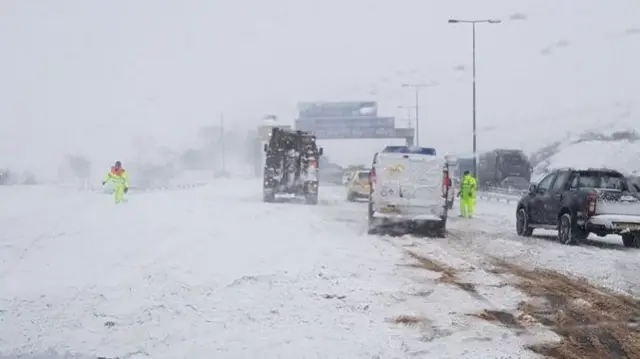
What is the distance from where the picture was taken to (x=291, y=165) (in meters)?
35.3

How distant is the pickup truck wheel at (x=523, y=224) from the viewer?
20069mm

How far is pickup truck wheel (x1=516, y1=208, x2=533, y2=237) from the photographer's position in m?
20.1

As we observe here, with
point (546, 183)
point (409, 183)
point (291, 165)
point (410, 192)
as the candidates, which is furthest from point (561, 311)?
point (291, 165)

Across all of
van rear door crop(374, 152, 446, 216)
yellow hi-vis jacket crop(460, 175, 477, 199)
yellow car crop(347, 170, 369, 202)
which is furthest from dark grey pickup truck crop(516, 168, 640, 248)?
yellow car crop(347, 170, 369, 202)

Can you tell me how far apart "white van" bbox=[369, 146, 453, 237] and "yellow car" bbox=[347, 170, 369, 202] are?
17.3m

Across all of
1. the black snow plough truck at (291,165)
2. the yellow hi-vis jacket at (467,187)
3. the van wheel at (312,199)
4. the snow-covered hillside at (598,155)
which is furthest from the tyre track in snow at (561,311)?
the snow-covered hillside at (598,155)

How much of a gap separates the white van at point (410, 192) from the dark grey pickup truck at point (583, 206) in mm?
2124

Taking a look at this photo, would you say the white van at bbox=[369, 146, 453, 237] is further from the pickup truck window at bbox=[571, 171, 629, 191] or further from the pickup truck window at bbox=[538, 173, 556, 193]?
the pickup truck window at bbox=[571, 171, 629, 191]

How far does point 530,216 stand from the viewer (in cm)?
1991

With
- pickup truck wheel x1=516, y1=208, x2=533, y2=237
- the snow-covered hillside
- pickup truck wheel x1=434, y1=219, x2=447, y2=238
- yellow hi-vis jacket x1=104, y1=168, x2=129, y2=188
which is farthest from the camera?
the snow-covered hillside

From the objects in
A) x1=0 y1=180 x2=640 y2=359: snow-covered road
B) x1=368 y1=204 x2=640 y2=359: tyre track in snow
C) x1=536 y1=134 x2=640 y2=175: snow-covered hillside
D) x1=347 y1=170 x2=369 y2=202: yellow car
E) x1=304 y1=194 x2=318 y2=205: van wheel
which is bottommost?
x1=368 y1=204 x2=640 y2=359: tyre track in snow

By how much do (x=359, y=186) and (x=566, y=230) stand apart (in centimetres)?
2088

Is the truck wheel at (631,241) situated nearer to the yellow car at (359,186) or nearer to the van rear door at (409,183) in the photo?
the van rear door at (409,183)

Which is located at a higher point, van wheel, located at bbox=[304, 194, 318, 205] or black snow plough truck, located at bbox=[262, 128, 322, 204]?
black snow plough truck, located at bbox=[262, 128, 322, 204]
